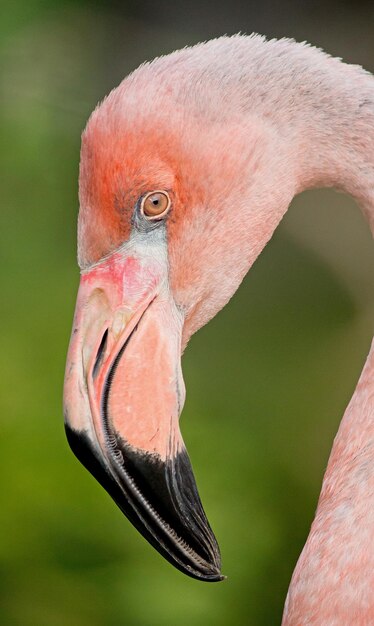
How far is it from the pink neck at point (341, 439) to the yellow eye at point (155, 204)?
8.4 inches

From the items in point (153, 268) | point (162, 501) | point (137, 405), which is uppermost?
point (153, 268)

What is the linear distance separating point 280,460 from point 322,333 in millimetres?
707

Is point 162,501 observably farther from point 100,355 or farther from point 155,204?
point 155,204

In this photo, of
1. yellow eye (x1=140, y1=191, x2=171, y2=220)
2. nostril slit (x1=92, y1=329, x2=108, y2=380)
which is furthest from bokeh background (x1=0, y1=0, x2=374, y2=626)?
yellow eye (x1=140, y1=191, x2=171, y2=220)

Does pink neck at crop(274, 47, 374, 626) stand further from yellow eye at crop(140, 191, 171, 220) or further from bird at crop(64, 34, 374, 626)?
yellow eye at crop(140, 191, 171, 220)

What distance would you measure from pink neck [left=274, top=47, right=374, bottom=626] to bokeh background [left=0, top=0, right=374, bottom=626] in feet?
4.62

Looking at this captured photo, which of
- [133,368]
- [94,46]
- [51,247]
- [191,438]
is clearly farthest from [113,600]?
[94,46]

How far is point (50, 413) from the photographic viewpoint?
290 cm

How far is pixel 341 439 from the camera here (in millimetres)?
1344

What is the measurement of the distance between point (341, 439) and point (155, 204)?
1.48 feet

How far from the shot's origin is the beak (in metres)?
1.21

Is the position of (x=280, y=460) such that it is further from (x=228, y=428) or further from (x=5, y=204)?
(x=5, y=204)

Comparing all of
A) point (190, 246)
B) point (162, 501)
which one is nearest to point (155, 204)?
point (190, 246)

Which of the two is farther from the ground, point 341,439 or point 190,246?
point 190,246
